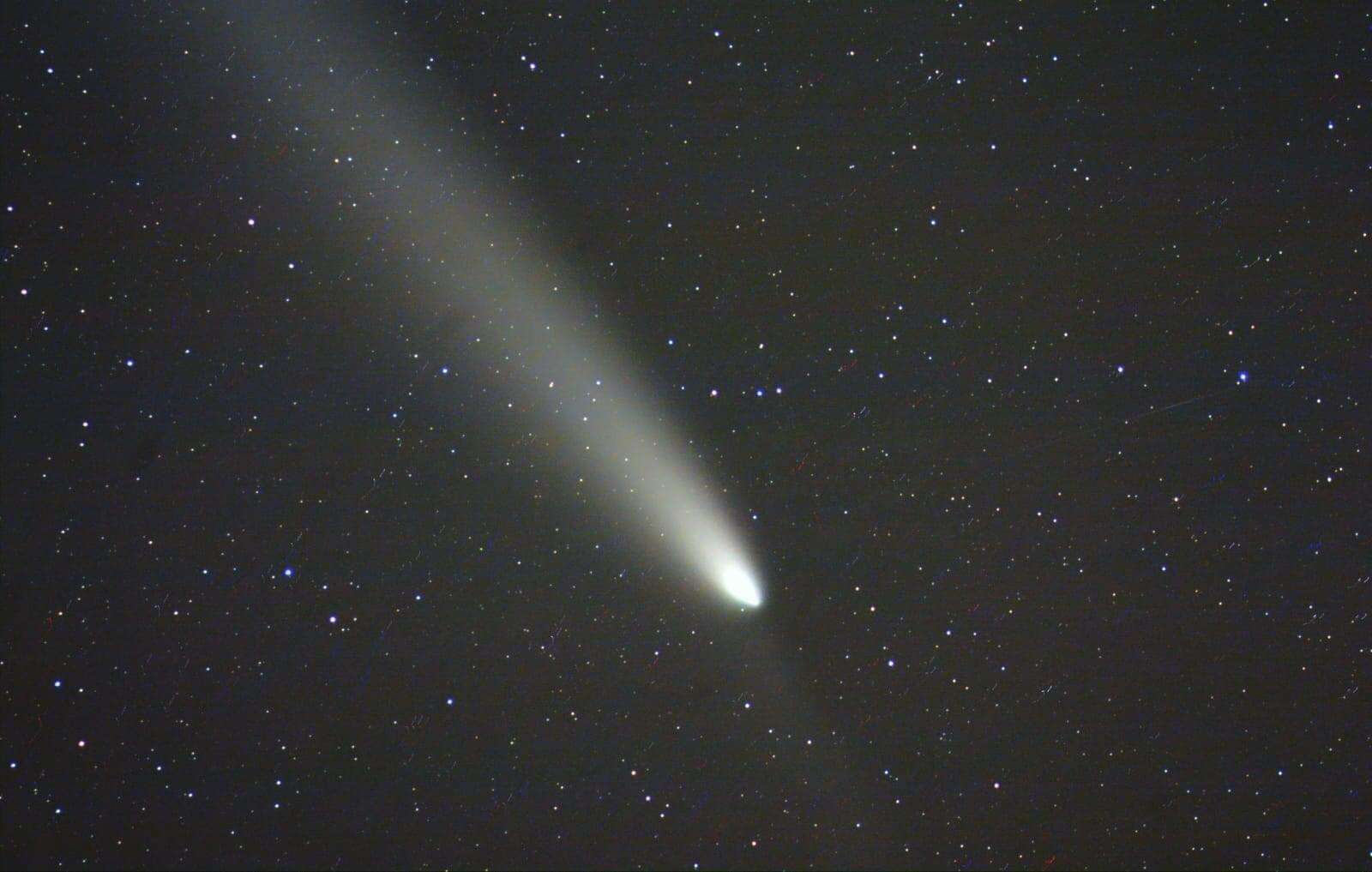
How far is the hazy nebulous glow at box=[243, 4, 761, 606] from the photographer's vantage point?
1.47ft

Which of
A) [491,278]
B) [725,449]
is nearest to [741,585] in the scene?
[725,449]

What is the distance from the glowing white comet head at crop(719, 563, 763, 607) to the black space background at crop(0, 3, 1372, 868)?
15 mm

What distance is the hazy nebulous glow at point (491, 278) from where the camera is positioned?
0.45 meters

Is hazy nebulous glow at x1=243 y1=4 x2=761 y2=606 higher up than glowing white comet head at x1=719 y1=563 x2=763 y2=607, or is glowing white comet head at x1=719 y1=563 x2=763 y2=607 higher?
hazy nebulous glow at x1=243 y1=4 x2=761 y2=606

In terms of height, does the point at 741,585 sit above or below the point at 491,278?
below

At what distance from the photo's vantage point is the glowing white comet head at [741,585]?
463 mm

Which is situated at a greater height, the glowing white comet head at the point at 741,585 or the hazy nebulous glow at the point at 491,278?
the hazy nebulous glow at the point at 491,278

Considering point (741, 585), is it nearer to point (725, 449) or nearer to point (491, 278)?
point (725, 449)

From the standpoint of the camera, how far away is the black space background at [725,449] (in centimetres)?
45

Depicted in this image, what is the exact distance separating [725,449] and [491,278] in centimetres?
16

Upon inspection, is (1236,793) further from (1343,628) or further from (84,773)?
(84,773)

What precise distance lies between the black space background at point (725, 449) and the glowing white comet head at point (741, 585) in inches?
0.6

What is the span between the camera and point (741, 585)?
464 millimetres

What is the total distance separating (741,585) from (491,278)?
22 cm
